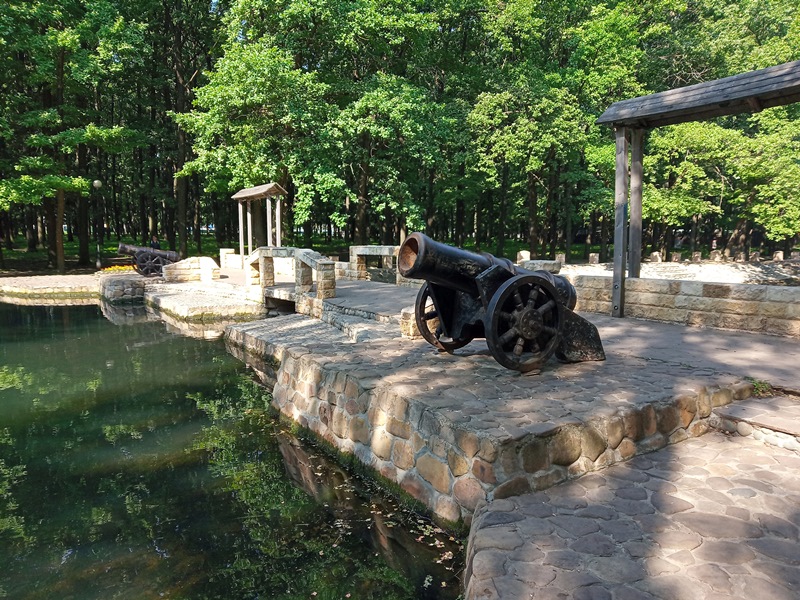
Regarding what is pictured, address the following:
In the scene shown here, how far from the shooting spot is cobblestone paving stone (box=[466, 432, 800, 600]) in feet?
8.14

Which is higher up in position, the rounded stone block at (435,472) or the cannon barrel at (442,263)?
the cannon barrel at (442,263)

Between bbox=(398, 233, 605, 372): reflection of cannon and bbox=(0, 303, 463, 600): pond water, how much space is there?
5.64 feet

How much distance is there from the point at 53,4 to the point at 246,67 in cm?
843

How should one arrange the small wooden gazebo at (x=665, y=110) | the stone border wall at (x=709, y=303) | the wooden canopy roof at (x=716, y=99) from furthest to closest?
the stone border wall at (x=709, y=303), the small wooden gazebo at (x=665, y=110), the wooden canopy roof at (x=716, y=99)

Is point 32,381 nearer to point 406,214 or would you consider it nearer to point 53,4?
point 406,214

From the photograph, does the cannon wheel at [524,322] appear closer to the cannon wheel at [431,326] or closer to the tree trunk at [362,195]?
the cannon wheel at [431,326]

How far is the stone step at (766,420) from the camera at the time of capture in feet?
13.1

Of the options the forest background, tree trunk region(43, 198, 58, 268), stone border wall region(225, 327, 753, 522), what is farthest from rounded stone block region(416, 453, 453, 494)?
tree trunk region(43, 198, 58, 268)

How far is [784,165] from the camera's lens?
2070 cm

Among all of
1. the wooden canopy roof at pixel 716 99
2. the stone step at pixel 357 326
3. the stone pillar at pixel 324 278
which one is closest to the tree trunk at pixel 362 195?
the stone pillar at pixel 324 278

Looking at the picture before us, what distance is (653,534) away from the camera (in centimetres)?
293

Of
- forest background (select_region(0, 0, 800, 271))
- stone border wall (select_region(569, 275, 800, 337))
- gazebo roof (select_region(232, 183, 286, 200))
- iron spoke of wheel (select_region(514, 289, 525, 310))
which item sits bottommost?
stone border wall (select_region(569, 275, 800, 337))

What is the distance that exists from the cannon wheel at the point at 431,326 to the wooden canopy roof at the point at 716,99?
480 centimetres

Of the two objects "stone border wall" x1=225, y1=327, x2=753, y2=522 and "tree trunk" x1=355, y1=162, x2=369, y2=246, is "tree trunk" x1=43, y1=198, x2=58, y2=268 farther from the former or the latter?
"stone border wall" x1=225, y1=327, x2=753, y2=522
